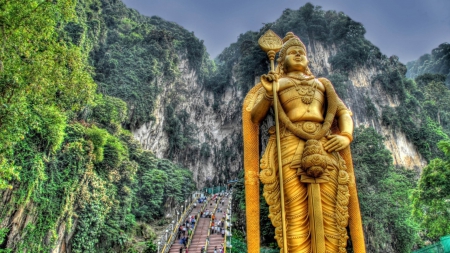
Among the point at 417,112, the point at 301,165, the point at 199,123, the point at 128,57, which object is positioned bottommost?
the point at 301,165

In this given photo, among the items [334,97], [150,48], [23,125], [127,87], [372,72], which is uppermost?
[150,48]

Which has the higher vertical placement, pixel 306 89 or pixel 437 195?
pixel 437 195

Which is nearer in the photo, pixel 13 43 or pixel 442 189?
pixel 13 43

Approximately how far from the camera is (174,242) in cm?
1145

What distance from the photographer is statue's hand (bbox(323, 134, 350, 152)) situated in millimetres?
2768

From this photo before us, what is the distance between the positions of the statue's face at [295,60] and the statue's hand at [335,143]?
2.84 feet

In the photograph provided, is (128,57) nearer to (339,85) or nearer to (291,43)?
(339,85)

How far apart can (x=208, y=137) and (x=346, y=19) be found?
52.3 feet

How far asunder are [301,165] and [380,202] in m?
8.18

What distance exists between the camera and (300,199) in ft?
8.74

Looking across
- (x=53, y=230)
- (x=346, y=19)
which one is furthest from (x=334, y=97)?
(x=346, y=19)

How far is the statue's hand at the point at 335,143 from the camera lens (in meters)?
2.77

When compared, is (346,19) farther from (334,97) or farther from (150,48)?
(334,97)

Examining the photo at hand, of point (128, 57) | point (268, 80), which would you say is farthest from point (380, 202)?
point (128, 57)
